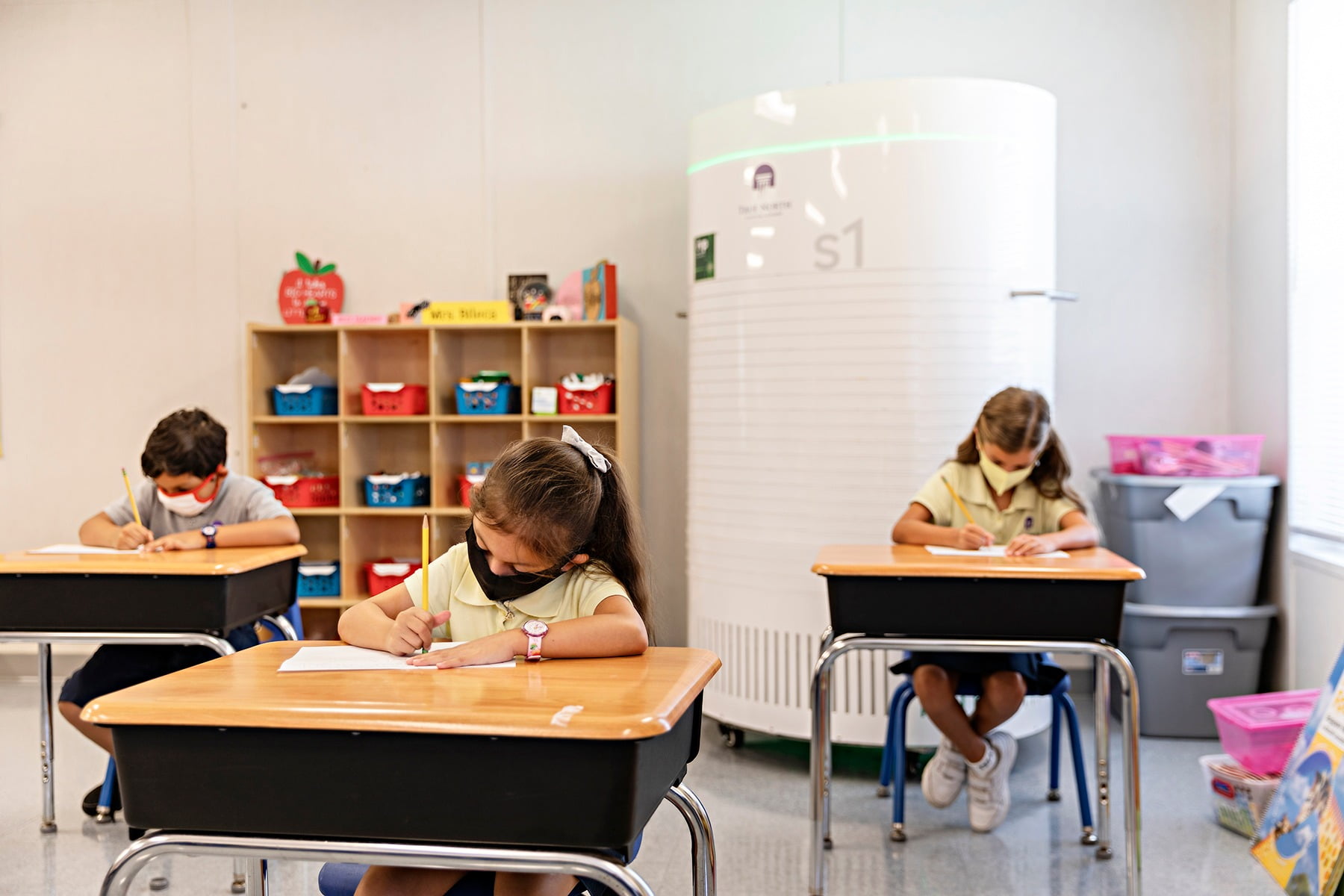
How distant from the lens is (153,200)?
16.1 feet

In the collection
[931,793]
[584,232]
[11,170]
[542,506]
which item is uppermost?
[11,170]

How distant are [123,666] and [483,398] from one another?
70.3 inches

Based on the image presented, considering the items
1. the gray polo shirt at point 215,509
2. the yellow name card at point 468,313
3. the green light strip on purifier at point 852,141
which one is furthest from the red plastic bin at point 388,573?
the green light strip on purifier at point 852,141

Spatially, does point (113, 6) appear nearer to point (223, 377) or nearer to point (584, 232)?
point (223, 377)

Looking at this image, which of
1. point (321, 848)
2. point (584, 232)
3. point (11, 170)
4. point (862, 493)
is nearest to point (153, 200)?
point (11, 170)

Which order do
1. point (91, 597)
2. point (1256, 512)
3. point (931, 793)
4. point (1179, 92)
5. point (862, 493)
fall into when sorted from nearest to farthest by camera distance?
1. point (91, 597)
2. point (931, 793)
3. point (862, 493)
4. point (1256, 512)
5. point (1179, 92)

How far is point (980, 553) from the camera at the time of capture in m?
2.63

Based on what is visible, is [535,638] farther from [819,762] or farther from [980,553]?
[980,553]

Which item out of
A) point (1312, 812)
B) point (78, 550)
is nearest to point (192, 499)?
point (78, 550)

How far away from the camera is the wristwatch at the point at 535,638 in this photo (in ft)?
5.23

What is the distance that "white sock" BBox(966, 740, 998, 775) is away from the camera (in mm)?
2867

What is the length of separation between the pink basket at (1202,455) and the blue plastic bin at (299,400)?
3.10 metres

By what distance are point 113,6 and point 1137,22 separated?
167 inches

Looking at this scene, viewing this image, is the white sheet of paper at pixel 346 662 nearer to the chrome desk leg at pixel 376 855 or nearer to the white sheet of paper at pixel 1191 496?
the chrome desk leg at pixel 376 855
